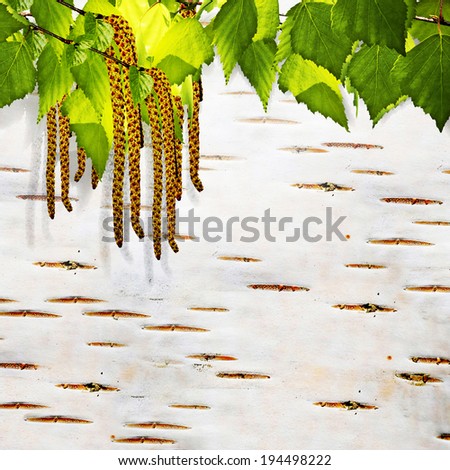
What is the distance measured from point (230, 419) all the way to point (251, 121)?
425mm

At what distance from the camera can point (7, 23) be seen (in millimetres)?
580

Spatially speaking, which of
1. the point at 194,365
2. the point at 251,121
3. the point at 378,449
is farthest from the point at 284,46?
the point at 378,449

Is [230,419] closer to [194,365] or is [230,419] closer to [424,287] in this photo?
[194,365]

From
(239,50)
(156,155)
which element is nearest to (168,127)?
(156,155)

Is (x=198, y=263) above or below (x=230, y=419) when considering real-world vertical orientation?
above

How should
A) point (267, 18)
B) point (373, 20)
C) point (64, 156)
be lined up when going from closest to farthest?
point (373, 20)
point (267, 18)
point (64, 156)

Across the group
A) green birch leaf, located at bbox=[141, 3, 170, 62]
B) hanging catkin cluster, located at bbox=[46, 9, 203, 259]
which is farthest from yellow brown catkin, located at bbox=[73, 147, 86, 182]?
green birch leaf, located at bbox=[141, 3, 170, 62]

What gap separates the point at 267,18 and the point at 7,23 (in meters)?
0.23

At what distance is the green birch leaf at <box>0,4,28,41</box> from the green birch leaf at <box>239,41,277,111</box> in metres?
0.22

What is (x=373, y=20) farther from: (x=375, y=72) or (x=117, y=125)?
(x=117, y=125)

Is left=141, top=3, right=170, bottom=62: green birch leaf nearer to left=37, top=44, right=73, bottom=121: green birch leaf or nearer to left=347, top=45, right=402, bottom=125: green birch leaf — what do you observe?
left=37, top=44, right=73, bottom=121: green birch leaf

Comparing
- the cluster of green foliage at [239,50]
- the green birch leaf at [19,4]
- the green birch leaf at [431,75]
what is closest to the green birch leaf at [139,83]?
the cluster of green foliage at [239,50]

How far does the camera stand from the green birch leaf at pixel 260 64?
2.24ft

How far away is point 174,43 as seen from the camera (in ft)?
2.18
